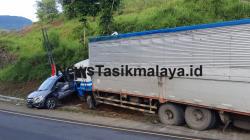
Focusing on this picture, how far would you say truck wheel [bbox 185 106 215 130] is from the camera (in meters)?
13.5

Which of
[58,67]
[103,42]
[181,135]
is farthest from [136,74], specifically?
[58,67]

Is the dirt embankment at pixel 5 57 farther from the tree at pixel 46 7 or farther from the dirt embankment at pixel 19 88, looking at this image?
the tree at pixel 46 7

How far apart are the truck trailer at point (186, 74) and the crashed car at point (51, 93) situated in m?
4.48

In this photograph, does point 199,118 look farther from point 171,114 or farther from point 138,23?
point 138,23

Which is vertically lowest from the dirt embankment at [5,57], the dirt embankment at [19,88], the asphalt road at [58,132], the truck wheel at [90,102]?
the asphalt road at [58,132]

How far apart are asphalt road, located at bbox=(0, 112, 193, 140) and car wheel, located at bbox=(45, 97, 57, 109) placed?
461cm

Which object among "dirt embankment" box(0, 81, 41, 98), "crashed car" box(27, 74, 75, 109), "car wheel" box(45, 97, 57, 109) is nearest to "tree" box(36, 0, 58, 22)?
"dirt embankment" box(0, 81, 41, 98)

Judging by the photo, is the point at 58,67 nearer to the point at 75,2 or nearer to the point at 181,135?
the point at 75,2

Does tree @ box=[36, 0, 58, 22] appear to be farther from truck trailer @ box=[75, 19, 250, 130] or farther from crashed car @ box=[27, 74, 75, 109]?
truck trailer @ box=[75, 19, 250, 130]

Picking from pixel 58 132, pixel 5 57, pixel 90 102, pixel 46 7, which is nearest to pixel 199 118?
pixel 58 132

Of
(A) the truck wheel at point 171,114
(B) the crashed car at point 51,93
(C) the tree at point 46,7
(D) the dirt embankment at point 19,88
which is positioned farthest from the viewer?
(C) the tree at point 46,7

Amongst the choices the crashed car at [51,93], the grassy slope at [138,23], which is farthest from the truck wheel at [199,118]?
the grassy slope at [138,23]

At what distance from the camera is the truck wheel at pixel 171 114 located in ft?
47.8

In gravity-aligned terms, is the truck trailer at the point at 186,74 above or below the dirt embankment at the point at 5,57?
below
